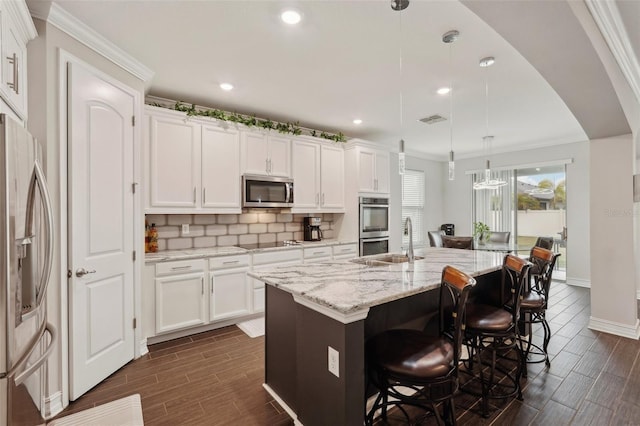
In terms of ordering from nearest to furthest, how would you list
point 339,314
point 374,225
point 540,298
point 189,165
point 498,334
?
point 339,314
point 498,334
point 540,298
point 189,165
point 374,225

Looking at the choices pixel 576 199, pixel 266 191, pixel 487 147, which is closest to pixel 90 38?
pixel 266 191

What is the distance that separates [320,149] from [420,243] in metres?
3.76

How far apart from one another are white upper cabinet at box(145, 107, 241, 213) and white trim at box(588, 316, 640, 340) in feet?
14.7

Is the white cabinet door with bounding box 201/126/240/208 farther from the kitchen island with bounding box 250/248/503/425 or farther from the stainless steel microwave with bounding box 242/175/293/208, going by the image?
the kitchen island with bounding box 250/248/503/425

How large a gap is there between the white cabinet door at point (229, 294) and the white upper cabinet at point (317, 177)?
131 cm

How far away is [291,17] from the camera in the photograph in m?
2.14

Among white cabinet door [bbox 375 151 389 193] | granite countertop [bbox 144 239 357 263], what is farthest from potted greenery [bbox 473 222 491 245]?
granite countertop [bbox 144 239 357 263]

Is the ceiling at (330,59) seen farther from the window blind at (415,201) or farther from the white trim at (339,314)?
the window blind at (415,201)

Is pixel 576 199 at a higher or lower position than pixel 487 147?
lower

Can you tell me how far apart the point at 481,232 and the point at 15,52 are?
6995 millimetres

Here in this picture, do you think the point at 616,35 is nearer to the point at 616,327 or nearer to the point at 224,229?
the point at 616,327

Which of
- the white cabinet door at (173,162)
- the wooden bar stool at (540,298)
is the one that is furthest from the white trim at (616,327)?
the white cabinet door at (173,162)

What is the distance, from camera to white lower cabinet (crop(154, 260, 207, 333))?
316 centimetres

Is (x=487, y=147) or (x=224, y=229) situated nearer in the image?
(x=224, y=229)
